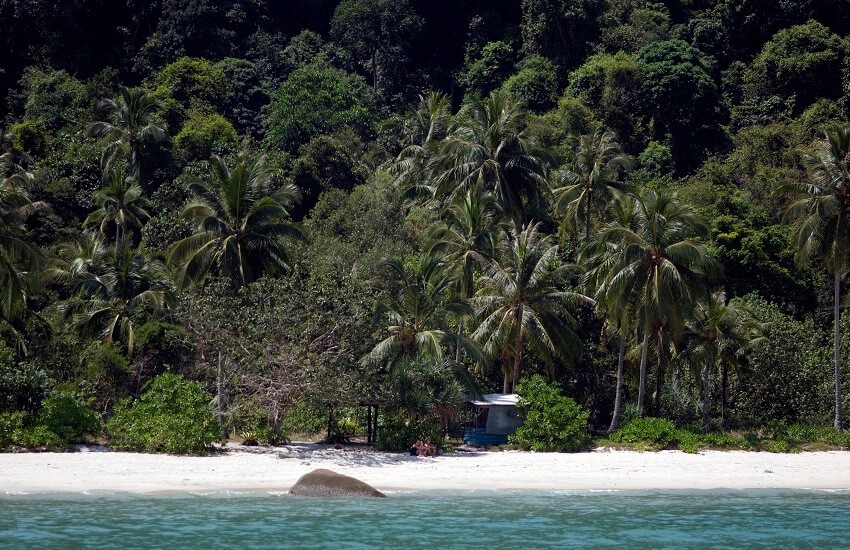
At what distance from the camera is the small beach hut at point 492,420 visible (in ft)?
125

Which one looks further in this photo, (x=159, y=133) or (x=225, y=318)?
(x=159, y=133)

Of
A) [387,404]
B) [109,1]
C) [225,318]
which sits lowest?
[387,404]

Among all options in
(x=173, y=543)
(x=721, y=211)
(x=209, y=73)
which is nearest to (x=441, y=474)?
(x=173, y=543)

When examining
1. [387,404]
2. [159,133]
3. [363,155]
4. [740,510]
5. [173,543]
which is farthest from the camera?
[363,155]

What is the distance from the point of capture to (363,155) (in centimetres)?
6844

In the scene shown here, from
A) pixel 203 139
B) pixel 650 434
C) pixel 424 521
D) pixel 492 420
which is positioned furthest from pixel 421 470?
pixel 203 139

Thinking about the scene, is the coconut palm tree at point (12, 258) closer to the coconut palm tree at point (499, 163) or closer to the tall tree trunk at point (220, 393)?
the tall tree trunk at point (220, 393)

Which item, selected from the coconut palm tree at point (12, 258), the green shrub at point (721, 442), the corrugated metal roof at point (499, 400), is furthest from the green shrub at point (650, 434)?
the coconut palm tree at point (12, 258)

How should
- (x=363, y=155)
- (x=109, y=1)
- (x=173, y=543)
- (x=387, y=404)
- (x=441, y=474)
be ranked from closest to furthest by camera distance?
1. (x=173, y=543)
2. (x=441, y=474)
3. (x=387, y=404)
4. (x=363, y=155)
5. (x=109, y=1)

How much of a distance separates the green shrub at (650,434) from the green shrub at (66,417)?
56.5ft

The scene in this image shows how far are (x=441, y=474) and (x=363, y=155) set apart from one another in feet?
127

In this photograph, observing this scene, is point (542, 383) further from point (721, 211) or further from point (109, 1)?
point (109, 1)

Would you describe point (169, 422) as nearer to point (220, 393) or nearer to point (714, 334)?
point (220, 393)

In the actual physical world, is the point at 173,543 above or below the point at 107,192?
below
